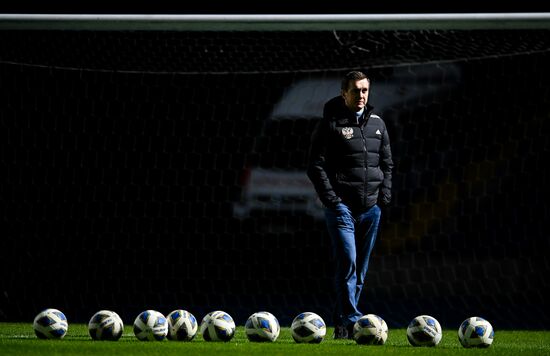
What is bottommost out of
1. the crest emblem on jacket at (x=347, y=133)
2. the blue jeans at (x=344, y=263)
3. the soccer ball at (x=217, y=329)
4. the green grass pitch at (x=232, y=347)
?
the green grass pitch at (x=232, y=347)

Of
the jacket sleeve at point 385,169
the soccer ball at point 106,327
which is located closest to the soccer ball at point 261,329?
the soccer ball at point 106,327

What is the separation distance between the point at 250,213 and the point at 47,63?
118 inches

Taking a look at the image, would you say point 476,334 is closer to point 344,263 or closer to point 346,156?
point 344,263

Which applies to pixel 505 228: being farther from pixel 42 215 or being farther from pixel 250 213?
pixel 42 215

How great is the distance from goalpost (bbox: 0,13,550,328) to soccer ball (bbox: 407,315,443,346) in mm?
2588

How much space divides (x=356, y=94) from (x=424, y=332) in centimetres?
168

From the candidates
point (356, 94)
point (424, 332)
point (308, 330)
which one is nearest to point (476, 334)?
point (424, 332)

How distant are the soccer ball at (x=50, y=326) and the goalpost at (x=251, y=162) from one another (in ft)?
7.76

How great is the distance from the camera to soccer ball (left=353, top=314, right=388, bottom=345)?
21.8 feet

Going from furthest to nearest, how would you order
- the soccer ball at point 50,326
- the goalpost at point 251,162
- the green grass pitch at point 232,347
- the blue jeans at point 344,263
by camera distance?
the goalpost at point 251,162 → the blue jeans at point 344,263 → the soccer ball at point 50,326 → the green grass pitch at point 232,347

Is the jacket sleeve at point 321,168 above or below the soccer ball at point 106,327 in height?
above

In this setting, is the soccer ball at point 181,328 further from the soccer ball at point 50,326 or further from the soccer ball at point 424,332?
the soccer ball at point 424,332

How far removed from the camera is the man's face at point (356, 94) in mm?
7180

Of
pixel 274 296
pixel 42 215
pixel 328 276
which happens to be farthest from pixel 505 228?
pixel 42 215
